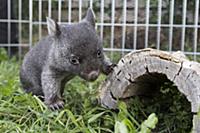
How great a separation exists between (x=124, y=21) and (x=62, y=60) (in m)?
1.89

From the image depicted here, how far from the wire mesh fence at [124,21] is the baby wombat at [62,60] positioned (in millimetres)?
1621

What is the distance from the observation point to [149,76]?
2824 millimetres

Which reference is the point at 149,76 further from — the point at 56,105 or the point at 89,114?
the point at 56,105

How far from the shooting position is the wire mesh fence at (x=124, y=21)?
4.71 m

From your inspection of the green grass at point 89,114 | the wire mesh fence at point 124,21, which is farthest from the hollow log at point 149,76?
the wire mesh fence at point 124,21

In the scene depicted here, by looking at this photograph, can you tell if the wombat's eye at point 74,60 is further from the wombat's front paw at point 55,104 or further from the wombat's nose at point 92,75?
the wombat's front paw at point 55,104

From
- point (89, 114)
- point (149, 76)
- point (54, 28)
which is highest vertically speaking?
point (54, 28)

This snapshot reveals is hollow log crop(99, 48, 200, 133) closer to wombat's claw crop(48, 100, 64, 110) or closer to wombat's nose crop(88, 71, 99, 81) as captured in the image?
wombat's nose crop(88, 71, 99, 81)

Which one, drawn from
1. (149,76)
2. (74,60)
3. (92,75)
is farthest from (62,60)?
(149,76)

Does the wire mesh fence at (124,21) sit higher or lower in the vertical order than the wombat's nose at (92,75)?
higher

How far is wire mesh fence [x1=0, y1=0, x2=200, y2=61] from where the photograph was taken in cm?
471

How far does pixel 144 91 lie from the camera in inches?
121

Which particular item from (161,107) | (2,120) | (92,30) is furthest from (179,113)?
(2,120)

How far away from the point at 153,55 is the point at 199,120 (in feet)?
1.56
